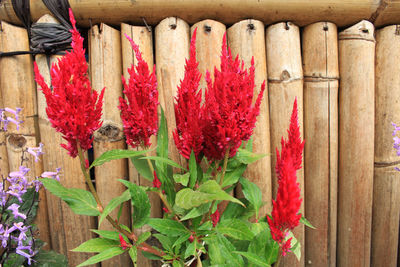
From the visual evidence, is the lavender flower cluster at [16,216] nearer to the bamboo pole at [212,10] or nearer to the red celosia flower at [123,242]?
the red celosia flower at [123,242]

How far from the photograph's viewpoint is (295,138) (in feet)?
3.72

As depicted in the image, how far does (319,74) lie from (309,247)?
1.24 m

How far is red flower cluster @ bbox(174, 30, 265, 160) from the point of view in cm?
104

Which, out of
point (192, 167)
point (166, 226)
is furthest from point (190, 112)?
point (166, 226)

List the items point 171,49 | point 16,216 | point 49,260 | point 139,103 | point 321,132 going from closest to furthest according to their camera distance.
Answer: point 139,103 < point 16,216 < point 49,260 < point 171,49 < point 321,132

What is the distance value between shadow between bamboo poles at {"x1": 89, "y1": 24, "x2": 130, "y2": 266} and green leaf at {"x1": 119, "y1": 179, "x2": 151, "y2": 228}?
632 millimetres

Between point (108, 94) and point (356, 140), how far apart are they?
5.61 feet

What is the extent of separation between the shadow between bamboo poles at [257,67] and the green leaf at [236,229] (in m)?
0.63

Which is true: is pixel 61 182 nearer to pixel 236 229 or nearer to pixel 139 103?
pixel 139 103

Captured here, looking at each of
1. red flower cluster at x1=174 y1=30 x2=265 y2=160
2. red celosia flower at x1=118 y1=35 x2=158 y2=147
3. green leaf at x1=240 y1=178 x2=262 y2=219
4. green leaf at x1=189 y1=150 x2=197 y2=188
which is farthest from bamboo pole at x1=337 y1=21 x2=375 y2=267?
red celosia flower at x1=118 y1=35 x2=158 y2=147

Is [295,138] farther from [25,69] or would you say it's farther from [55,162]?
[25,69]

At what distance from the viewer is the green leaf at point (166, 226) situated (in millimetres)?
1211

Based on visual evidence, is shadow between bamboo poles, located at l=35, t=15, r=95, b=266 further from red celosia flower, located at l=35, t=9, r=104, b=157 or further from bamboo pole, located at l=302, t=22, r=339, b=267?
bamboo pole, located at l=302, t=22, r=339, b=267

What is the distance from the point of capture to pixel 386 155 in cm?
194
